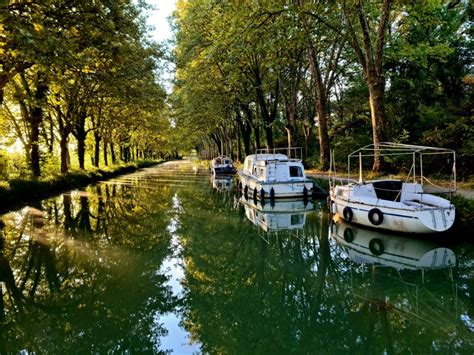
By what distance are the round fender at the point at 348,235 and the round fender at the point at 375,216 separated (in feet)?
2.66

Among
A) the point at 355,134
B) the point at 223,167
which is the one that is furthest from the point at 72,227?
the point at 223,167

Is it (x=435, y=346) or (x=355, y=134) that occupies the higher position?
(x=355, y=134)

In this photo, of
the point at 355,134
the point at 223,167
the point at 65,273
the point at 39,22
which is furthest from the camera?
the point at 223,167

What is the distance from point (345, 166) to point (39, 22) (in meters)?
20.4

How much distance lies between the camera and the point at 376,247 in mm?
11164

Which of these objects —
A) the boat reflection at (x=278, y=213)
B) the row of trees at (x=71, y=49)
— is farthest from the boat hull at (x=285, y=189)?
the row of trees at (x=71, y=49)

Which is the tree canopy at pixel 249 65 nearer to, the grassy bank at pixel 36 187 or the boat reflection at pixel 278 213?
the grassy bank at pixel 36 187

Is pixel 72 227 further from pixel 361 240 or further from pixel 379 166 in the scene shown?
pixel 379 166

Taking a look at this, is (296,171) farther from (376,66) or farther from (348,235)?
(348,235)

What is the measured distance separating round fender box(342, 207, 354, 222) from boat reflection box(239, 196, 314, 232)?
164cm

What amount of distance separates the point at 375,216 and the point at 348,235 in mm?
1085

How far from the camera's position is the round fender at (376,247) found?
10688 mm

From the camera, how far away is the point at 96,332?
6195mm

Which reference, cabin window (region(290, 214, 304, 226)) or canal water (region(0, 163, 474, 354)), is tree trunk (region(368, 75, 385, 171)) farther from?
canal water (region(0, 163, 474, 354))
